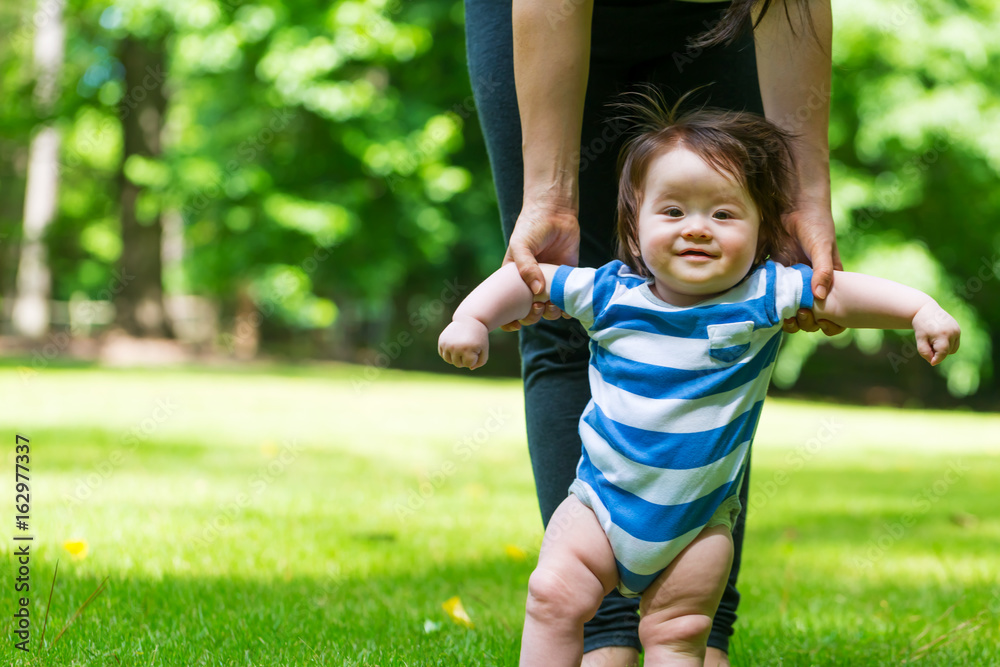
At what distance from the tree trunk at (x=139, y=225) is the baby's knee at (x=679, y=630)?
1592cm

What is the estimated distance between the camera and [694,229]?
149cm

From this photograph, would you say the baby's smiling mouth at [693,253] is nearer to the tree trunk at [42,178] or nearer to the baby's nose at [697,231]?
the baby's nose at [697,231]

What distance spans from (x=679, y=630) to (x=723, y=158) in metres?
0.78

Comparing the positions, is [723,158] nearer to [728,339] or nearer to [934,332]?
[728,339]

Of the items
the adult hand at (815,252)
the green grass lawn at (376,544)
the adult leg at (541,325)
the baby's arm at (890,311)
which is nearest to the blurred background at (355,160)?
the green grass lawn at (376,544)

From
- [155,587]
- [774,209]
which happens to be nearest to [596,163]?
[774,209]

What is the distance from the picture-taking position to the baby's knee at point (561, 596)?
146 cm

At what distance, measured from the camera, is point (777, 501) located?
4855mm

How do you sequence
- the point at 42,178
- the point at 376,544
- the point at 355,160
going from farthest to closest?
the point at 42,178
the point at 355,160
the point at 376,544

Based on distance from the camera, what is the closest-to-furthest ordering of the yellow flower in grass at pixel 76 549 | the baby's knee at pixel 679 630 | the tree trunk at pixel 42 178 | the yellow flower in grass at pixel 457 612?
the baby's knee at pixel 679 630 < the yellow flower in grass at pixel 457 612 < the yellow flower in grass at pixel 76 549 < the tree trunk at pixel 42 178

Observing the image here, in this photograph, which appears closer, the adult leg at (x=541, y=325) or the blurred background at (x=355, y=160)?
the adult leg at (x=541, y=325)

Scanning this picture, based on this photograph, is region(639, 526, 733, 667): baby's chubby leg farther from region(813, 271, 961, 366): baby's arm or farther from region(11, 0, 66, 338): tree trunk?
region(11, 0, 66, 338): tree trunk

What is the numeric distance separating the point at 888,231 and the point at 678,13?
1415cm

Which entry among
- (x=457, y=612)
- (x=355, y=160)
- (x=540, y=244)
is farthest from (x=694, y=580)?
(x=355, y=160)
